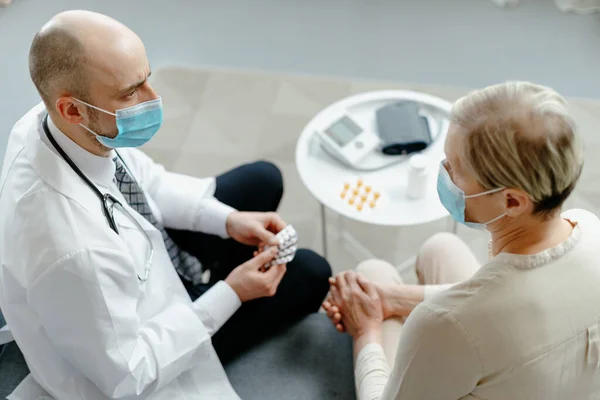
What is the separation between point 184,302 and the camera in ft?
5.19

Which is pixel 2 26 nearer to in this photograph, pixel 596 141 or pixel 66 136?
pixel 66 136

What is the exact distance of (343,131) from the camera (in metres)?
2.07

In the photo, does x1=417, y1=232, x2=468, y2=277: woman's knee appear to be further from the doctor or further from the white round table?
the doctor

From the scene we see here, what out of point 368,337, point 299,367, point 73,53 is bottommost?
point 299,367

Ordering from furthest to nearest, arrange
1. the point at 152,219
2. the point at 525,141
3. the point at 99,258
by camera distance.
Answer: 1. the point at 152,219
2. the point at 99,258
3. the point at 525,141

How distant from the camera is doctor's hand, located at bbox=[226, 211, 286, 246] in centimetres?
174

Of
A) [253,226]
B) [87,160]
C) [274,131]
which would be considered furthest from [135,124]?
[274,131]

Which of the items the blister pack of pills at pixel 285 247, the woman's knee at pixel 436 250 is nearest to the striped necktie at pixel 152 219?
the blister pack of pills at pixel 285 247

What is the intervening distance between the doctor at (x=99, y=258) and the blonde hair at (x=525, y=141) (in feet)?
2.38

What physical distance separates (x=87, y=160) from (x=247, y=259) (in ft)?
1.97

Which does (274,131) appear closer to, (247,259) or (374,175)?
(374,175)

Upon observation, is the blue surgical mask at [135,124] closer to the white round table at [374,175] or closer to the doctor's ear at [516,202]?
the white round table at [374,175]

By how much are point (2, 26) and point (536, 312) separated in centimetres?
197

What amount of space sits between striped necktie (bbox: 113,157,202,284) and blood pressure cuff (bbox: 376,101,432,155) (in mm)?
718
